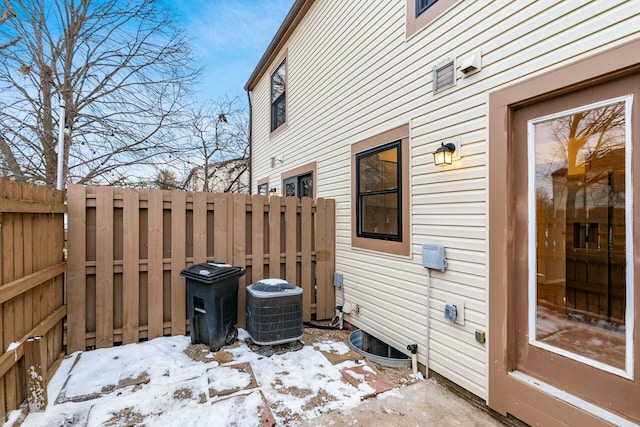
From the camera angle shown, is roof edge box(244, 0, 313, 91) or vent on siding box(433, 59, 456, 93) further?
roof edge box(244, 0, 313, 91)

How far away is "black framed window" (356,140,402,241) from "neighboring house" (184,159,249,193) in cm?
916

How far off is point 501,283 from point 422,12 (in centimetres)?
296

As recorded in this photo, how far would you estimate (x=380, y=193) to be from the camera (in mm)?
4020

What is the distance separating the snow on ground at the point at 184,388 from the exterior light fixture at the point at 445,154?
2299 mm

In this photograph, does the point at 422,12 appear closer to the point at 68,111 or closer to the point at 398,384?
the point at 398,384

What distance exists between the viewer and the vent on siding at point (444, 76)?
2.89 metres

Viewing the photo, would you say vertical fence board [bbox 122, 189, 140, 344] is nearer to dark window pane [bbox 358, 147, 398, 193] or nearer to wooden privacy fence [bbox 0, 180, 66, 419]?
wooden privacy fence [bbox 0, 180, 66, 419]

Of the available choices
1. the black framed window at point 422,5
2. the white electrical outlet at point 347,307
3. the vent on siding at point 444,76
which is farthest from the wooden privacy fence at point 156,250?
A: the black framed window at point 422,5

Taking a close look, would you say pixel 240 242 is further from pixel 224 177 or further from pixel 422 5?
pixel 224 177

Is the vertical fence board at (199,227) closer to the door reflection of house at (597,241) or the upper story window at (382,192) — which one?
the upper story window at (382,192)

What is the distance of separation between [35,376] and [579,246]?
14.2 feet

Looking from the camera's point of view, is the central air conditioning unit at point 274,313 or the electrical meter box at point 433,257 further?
the central air conditioning unit at point 274,313

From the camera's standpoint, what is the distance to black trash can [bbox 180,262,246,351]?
3.53 m

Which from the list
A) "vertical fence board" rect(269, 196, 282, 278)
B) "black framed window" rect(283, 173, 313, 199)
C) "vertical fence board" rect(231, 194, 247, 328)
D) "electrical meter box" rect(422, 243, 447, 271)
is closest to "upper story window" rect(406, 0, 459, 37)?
"electrical meter box" rect(422, 243, 447, 271)
